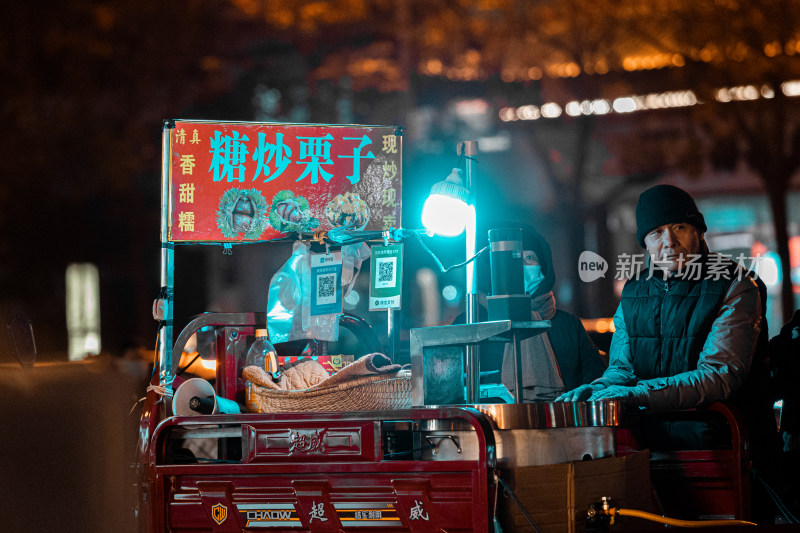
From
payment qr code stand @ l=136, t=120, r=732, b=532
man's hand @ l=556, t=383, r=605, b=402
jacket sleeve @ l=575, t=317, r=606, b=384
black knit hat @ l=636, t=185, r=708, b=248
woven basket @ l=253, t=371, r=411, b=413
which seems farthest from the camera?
jacket sleeve @ l=575, t=317, r=606, b=384

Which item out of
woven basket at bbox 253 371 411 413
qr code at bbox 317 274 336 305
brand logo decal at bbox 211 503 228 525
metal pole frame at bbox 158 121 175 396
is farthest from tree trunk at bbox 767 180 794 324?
brand logo decal at bbox 211 503 228 525

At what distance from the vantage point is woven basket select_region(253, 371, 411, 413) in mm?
2617

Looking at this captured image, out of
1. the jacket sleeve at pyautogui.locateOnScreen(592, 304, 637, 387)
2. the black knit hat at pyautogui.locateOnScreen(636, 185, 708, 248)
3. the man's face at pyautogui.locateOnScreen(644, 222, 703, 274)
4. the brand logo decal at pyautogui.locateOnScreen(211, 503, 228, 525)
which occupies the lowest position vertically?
the brand logo decal at pyautogui.locateOnScreen(211, 503, 228, 525)

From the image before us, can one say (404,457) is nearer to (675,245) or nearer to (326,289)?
(326,289)

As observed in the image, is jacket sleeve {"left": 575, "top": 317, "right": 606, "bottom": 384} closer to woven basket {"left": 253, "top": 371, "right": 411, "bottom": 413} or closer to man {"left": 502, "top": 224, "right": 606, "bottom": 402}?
man {"left": 502, "top": 224, "right": 606, "bottom": 402}

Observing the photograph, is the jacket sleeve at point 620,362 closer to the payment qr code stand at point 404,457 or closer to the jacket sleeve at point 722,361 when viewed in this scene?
the jacket sleeve at point 722,361

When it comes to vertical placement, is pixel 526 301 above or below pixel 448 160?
below

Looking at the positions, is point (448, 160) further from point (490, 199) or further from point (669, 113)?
point (669, 113)

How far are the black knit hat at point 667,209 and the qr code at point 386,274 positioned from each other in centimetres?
108

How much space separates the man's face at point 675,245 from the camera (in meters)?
3.15

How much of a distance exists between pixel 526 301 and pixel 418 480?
655 millimetres

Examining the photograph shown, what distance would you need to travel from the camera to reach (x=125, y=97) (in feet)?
23.2

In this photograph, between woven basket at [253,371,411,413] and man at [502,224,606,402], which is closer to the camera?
woven basket at [253,371,411,413]

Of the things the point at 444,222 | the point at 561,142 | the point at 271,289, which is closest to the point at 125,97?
the point at 561,142
